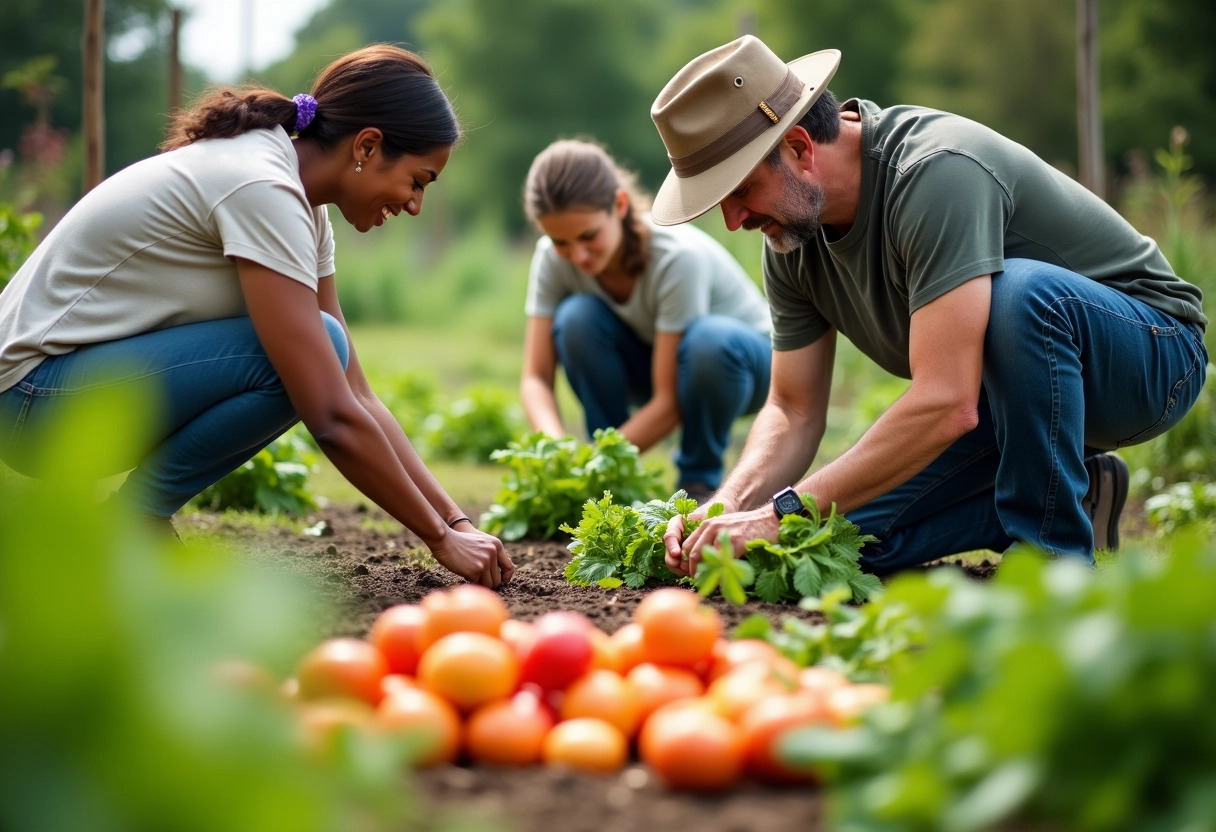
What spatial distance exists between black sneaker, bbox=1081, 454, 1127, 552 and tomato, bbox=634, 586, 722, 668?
Result: 6.57ft

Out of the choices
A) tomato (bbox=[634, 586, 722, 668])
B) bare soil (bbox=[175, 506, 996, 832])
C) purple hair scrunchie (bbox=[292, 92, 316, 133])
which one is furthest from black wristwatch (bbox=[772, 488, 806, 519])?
purple hair scrunchie (bbox=[292, 92, 316, 133])

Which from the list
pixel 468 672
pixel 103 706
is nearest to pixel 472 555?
pixel 468 672

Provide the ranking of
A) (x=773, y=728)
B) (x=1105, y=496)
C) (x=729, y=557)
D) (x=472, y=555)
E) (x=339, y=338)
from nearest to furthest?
(x=773, y=728) < (x=729, y=557) < (x=472, y=555) < (x=339, y=338) < (x=1105, y=496)

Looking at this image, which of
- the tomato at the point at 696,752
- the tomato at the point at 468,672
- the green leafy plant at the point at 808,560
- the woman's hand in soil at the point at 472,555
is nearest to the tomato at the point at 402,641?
the tomato at the point at 468,672

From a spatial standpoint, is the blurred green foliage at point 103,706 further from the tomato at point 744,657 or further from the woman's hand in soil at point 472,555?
the woman's hand in soil at point 472,555

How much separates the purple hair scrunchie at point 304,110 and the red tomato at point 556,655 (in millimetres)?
1718

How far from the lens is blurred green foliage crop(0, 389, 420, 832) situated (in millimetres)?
1069

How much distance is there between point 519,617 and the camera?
8.55 ft

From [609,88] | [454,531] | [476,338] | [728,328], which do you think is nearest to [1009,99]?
[609,88]

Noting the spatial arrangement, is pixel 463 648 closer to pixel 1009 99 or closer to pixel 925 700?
pixel 925 700

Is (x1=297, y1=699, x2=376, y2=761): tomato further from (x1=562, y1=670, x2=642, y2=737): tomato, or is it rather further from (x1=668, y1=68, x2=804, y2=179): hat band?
(x1=668, y1=68, x2=804, y2=179): hat band

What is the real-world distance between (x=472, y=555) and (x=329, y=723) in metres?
1.36

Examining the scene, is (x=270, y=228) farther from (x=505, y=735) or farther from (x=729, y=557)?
(x=505, y=735)

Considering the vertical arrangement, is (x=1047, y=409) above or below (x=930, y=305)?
below
